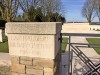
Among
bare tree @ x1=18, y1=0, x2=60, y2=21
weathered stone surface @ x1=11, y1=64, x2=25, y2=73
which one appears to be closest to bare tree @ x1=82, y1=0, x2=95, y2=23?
bare tree @ x1=18, y1=0, x2=60, y2=21

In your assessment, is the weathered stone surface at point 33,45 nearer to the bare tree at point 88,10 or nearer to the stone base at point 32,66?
the stone base at point 32,66

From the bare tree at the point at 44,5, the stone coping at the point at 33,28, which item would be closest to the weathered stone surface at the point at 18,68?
the stone coping at the point at 33,28

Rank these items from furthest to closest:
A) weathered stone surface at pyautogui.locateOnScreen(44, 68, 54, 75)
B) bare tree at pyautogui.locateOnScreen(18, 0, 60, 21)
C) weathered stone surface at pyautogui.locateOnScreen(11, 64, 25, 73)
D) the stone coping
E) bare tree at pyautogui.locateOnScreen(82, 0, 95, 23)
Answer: bare tree at pyautogui.locateOnScreen(82, 0, 95, 23), bare tree at pyautogui.locateOnScreen(18, 0, 60, 21), weathered stone surface at pyautogui.locateOnScreen(11, 64, 25, 73), weathered stone surface at pyautogui.locateOnScreen(44, 68, 54, 75), the stone coping

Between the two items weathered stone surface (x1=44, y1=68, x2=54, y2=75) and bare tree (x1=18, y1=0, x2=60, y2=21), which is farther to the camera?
bare tree (x1=18, y1=0, x2=60, y2=21)

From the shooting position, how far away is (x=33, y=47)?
2.94 m

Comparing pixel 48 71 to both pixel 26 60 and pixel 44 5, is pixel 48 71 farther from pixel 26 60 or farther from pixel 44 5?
pixel 44 5

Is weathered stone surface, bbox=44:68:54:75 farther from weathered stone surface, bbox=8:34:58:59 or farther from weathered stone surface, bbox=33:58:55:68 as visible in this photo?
weathered stone surface, bbox=8:34:58:59

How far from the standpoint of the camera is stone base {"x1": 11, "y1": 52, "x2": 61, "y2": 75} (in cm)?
293

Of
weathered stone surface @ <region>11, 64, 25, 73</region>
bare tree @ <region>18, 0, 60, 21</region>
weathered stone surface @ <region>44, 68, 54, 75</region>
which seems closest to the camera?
weathered stone surface @ <region>44, 68, 54, 75</region>

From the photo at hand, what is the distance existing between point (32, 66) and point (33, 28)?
21.2 inches

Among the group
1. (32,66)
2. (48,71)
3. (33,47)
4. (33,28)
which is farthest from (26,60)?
(33,28)

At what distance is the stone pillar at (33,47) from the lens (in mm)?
2857

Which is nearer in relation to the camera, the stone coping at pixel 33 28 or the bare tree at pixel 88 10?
the stone coping at pixel 33 28

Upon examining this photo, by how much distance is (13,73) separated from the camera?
3146 millimetres
